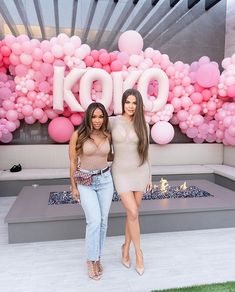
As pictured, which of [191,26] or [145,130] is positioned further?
[191,26]

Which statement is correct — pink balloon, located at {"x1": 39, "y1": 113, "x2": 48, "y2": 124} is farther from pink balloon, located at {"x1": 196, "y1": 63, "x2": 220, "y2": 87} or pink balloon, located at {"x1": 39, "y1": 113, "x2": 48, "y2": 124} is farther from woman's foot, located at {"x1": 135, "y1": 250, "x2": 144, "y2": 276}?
woman's foot, located at {"x1": 135, "y1": 250, "x2": 144, "y2": 276}

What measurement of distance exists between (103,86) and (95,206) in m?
3.03

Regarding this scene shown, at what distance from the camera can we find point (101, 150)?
7.16 feet

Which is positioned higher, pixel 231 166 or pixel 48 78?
pixel 48 78

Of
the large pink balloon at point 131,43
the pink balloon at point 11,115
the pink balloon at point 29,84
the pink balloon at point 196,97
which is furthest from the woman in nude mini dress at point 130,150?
the pink balloon at point 196,97

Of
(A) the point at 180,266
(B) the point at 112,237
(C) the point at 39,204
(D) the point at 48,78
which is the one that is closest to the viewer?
(A) the point at 180,266

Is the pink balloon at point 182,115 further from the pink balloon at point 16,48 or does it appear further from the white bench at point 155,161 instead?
the pink balloon at point 16,48

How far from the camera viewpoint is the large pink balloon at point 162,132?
526cm

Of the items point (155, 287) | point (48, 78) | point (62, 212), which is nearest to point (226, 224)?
point (155, 287)

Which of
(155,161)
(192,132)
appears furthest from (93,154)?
(192,132)

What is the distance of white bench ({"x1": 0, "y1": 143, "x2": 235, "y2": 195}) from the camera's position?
4.77 meters

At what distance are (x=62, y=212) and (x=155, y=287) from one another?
132cm

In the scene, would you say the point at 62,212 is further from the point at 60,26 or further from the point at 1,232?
the point at 60,26

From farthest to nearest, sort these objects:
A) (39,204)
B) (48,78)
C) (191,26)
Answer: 1. (191,26)
2. (48,78)
3. (39,204)
